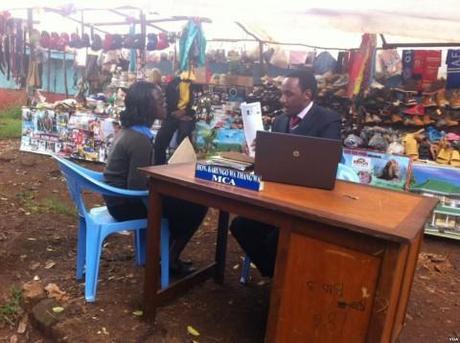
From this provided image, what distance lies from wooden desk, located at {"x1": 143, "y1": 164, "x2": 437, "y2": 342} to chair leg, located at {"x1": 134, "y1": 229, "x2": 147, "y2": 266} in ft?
3.27

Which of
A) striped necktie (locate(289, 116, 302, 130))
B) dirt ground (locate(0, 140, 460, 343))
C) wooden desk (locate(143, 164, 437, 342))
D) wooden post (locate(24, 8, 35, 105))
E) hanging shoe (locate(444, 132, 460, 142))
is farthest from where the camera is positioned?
wooden post (locate(24, 8, 35, 105))

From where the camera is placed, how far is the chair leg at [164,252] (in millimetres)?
2770

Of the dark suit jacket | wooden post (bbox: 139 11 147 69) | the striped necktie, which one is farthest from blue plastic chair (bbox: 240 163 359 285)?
wooden post (bbox: 139 11 147 69)

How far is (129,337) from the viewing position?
242 centimetres

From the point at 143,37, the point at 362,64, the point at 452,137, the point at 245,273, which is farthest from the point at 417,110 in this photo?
the point at 143,37

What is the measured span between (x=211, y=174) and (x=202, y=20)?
14.0 ft

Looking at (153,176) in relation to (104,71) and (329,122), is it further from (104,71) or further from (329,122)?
(104,71)

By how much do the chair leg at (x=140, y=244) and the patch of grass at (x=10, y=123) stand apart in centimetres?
607

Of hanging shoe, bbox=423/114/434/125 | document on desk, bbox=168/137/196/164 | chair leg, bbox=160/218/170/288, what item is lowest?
chair leg, bbox=160/218/170/288

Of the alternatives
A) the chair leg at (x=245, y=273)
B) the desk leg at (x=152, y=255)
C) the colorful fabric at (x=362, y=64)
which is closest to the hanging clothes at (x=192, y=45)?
the colorful fabric at (x=362, y=64)

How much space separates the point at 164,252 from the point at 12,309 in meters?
0.97

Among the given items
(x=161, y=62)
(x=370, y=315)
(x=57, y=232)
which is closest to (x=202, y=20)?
(x=161, y=62)

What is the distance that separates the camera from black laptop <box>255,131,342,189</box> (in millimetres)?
2066

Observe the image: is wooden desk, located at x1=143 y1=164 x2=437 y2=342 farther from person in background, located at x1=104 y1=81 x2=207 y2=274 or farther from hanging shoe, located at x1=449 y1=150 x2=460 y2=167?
hanging shoe, located at x1=449 y1=150 x2=460 y2=167
